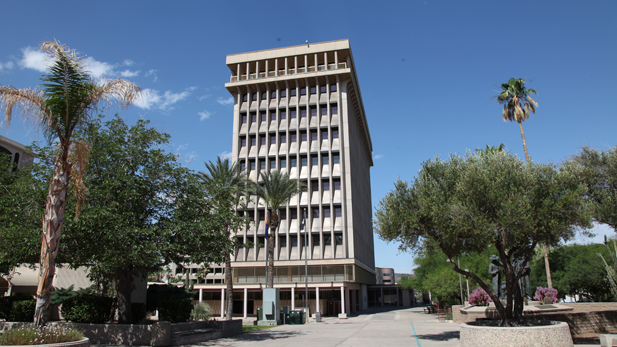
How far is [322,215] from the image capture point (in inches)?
2010

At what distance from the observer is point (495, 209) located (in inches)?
623

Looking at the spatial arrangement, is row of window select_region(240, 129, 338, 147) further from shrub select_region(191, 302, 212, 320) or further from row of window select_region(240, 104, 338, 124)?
shrub select_region(191, 302, 212, 320)

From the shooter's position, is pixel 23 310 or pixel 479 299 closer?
pixel 23 310

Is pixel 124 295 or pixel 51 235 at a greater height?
pixel 51 235

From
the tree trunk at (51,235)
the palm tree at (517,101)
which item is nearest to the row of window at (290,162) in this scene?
the palm tree at (517,101)

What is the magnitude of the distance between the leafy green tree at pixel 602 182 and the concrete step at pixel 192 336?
18.3m

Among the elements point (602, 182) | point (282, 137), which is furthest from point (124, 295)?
point (282, 137)

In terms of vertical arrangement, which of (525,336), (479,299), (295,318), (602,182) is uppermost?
(602,182)

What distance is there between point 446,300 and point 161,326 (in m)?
30.2

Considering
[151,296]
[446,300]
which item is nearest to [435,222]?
[151,296]

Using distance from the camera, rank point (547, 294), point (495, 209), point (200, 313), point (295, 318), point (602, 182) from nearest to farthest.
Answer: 1. point (495, 209)
2. point (602, 182)
3. point (547, 294)
4. point (295, 318)
5. point (200, 313)

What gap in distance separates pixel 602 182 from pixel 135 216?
70.6ft

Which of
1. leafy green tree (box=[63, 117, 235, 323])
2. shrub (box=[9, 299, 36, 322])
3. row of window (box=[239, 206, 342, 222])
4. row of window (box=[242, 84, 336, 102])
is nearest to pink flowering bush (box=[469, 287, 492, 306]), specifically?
leafy green tree (box=[63, 117, 235, 323])

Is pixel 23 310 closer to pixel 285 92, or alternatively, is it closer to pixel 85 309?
pixel 85 309
